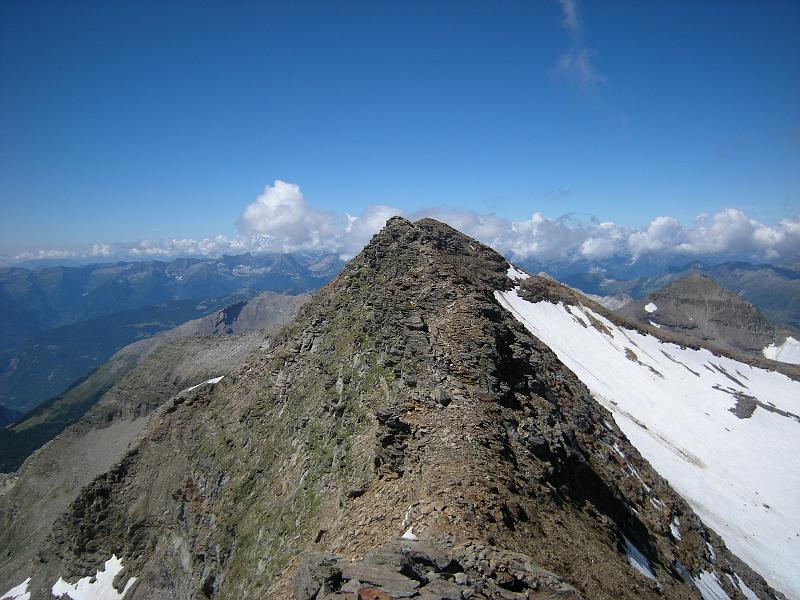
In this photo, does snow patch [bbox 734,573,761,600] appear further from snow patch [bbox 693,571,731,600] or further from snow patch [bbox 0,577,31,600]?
snow patch [bbox 0,577,31,600]

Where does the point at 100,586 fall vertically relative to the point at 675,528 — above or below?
below

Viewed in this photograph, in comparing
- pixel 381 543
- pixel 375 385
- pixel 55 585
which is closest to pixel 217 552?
pixel 375 385

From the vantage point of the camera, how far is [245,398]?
38938 mm

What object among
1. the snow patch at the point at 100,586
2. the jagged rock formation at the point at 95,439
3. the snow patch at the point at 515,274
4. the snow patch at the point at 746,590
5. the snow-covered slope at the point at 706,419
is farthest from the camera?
the snow patch at the point at 515,274

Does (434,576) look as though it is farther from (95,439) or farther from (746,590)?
(95,439)

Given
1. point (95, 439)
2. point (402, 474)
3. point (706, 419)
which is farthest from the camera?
point (95, 439)

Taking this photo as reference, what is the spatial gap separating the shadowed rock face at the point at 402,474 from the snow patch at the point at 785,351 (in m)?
190

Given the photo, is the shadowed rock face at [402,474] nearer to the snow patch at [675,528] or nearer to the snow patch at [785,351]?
the snow patch at [675,528]

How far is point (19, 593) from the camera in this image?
54.8 m

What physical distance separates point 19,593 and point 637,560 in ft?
242

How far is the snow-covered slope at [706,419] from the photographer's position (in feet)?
155

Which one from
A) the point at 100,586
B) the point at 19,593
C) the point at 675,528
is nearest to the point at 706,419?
the point at 675,528

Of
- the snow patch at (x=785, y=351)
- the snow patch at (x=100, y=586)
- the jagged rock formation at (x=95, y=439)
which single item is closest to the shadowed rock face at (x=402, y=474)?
the snow patch at (x=100, y=586)

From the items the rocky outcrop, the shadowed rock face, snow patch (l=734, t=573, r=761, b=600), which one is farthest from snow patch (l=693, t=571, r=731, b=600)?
the rocky outcrop
